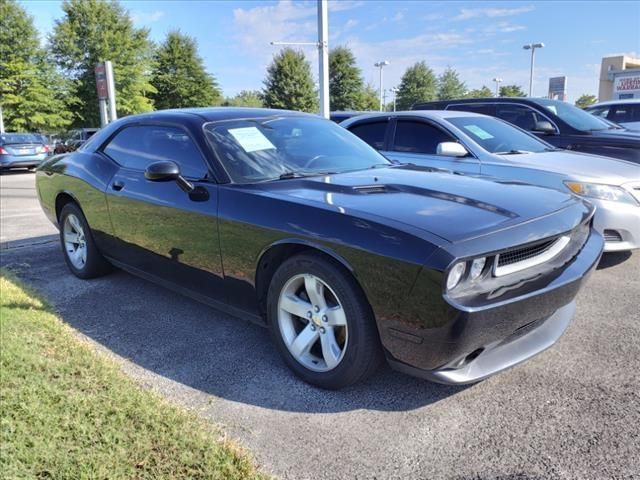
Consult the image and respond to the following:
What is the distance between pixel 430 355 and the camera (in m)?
2.30

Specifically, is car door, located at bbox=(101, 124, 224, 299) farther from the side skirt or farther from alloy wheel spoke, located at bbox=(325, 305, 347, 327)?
alloy wheel spoke, located at bbox=(325, 305, 347, 327)

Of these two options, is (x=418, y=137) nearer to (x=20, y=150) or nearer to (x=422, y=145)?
(x=422, y=145)

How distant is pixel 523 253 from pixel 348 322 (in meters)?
0.92

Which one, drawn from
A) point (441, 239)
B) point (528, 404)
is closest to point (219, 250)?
point (441, 239)

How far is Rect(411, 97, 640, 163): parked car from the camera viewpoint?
6.65 m

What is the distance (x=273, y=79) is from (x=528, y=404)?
48272 mm

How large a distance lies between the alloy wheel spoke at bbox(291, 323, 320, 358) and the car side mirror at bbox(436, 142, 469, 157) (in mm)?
3036

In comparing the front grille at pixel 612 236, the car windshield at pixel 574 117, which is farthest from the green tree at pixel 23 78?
the front grille at pixel 612 236

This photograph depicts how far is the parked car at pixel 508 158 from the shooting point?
4.47 meters

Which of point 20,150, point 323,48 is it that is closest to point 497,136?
point 323,48

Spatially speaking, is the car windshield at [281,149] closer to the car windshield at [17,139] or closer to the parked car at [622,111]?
the parked car at [622,111]

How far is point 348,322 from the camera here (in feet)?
8.39

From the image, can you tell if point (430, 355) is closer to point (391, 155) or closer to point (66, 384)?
point (66, 384)

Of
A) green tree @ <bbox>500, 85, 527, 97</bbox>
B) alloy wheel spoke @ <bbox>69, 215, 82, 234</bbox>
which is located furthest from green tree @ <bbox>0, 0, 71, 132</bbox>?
green tree @ <bbox>500, 85, 527, 97</bbox>
